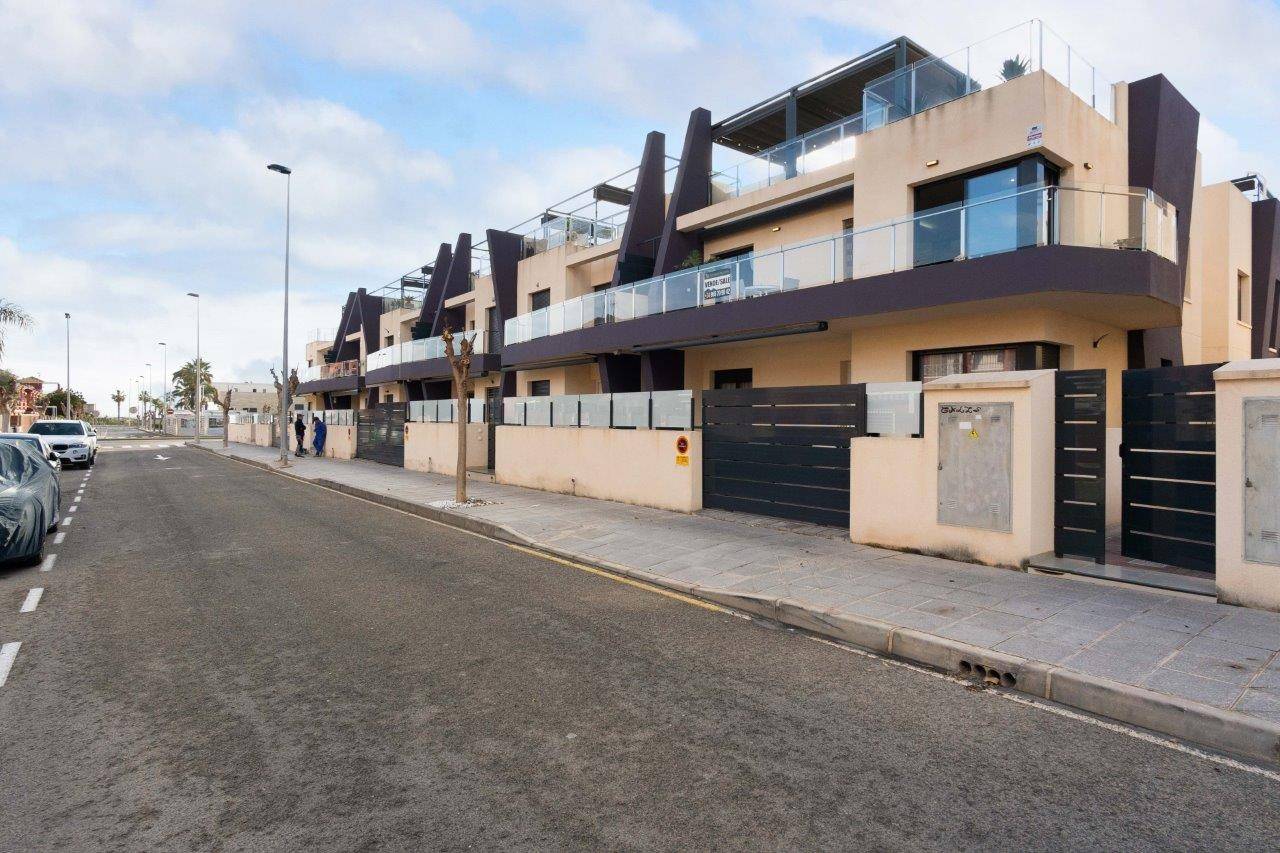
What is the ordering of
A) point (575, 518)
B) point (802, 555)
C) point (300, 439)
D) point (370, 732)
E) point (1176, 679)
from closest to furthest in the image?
point (370, 732) < point (1176, 679) < point (802, 555) < point (575, 518) < point (300, 439)

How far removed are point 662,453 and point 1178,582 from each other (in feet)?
27.3

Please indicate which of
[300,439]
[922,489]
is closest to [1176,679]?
[922,489]

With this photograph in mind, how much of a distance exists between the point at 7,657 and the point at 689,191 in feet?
55.0

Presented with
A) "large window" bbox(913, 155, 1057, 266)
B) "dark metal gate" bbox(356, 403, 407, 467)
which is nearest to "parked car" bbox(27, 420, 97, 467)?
"dark metal gate" bbox(356, 403, 407, 467)

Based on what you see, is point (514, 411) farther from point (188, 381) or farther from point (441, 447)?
point (188, 381)

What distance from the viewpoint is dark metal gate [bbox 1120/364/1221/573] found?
7.06 m

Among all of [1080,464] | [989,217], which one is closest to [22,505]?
[1080,464]

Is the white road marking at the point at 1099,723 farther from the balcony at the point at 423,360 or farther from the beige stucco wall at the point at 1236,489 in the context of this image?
the balcony at the point at 423,360

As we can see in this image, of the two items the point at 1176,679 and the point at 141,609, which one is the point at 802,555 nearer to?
the point at 1176,679

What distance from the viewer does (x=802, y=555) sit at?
8.70 metres

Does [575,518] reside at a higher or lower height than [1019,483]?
lower

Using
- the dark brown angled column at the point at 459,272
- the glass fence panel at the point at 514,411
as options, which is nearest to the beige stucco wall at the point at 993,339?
the glass fence panel at the point at 514,411

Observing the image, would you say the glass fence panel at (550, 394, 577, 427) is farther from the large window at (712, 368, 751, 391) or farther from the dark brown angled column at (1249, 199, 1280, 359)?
the dark brown angled column at (1249, 199, 1280, 359)

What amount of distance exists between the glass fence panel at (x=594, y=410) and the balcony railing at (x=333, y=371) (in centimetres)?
2587
